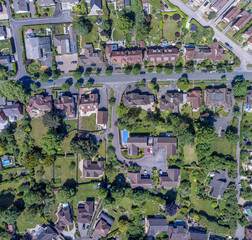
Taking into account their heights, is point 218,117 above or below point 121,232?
above

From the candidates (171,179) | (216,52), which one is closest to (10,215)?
(171,179)

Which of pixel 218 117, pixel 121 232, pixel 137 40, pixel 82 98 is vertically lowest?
pixel 121 232

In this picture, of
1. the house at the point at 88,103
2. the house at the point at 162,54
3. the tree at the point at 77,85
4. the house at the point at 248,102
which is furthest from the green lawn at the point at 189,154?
the tree at the point at 77,85

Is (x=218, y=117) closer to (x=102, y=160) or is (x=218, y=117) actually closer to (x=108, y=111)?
(x=108, y=111)

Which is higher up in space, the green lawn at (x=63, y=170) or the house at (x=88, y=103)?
the house at (x=88, y=103)

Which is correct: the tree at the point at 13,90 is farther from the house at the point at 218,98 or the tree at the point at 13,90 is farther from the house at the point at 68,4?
the house at the point at 218,98

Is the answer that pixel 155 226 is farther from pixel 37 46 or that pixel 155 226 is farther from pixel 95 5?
pixel 95 5

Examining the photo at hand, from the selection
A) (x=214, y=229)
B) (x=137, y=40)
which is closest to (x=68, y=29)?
(x=137, y=40)
